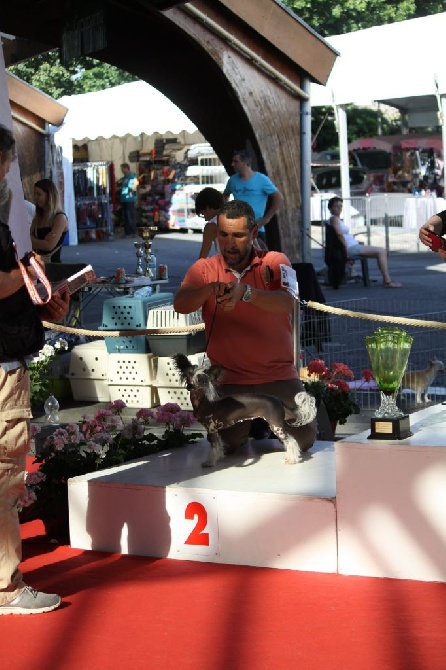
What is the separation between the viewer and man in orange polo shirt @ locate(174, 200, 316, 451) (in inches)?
204

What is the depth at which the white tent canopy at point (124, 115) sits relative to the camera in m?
21.0

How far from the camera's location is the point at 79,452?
5676mm

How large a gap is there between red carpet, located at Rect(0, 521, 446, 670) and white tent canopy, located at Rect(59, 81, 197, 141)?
648 inches

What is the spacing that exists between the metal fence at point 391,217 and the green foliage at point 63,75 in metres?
24.7

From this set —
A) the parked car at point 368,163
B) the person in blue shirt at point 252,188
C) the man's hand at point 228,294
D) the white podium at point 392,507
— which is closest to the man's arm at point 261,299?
the man's hand at point 228,294

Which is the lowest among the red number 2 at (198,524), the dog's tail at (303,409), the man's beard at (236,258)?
the red number 2 at (198,524)

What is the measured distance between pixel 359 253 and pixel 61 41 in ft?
20.7

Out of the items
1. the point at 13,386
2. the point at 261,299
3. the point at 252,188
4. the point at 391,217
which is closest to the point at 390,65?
the point at 391,217

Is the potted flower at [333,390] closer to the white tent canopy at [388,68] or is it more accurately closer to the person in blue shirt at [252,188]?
the person in blue shirt at [252,188]

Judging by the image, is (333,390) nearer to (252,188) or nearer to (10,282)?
(10,282)

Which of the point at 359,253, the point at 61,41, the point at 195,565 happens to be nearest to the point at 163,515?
the point at 195,565

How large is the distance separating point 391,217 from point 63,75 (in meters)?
27.9

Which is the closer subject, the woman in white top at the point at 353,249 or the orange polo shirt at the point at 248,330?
the orange polo shirt at the point at 248,330

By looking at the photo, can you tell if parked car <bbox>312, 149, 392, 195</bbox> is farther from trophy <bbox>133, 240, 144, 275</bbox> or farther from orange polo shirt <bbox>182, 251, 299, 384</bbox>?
orange polo shirt <bbox>182, 251, 299, 384</bbox>
